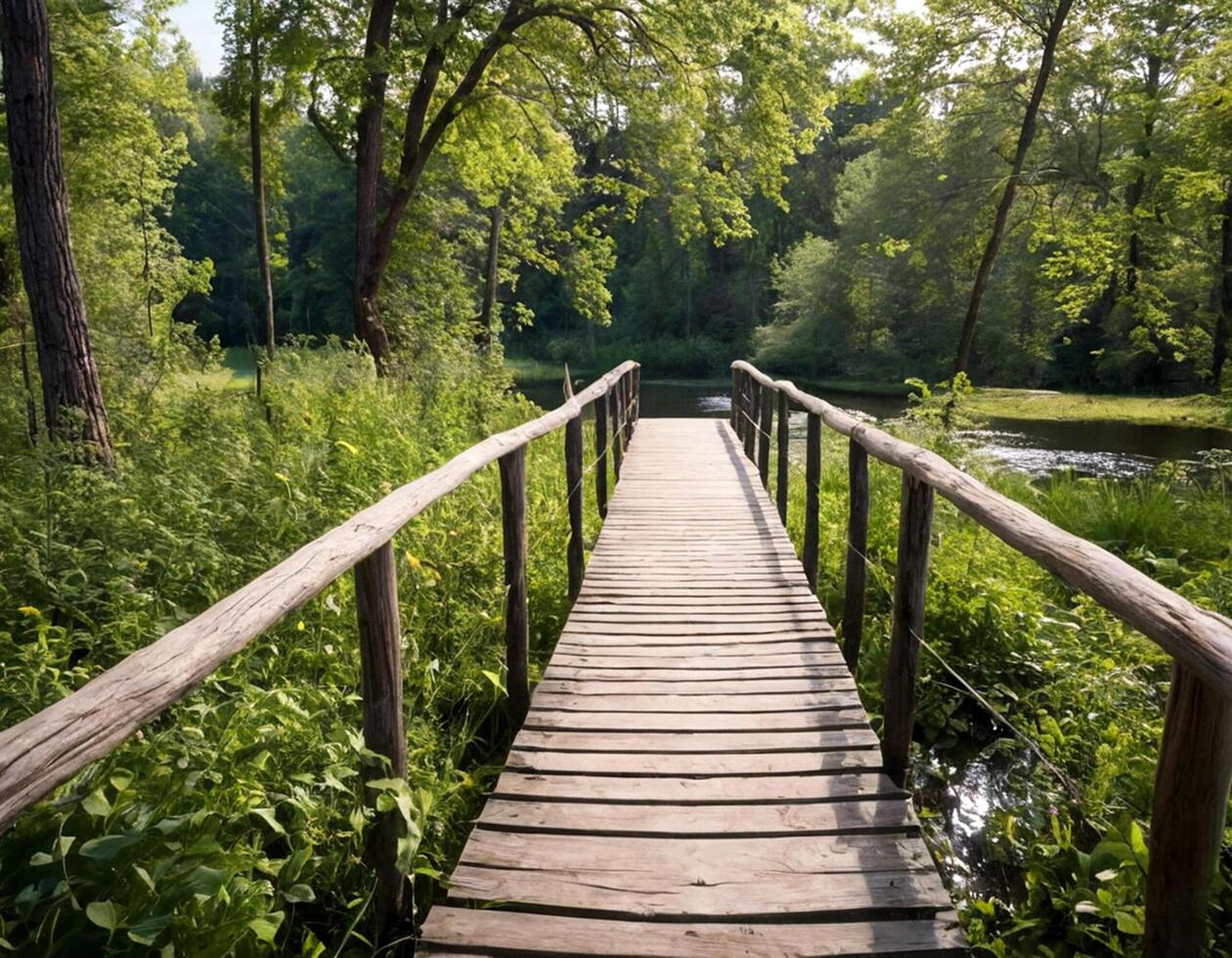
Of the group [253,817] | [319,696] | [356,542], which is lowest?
[253,817]

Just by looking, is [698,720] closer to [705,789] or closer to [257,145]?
[705,789]

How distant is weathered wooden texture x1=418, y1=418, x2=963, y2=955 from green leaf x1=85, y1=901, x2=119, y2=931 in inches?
36.6

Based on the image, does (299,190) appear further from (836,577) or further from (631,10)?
(836,577)

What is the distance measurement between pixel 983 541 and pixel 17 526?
612cm

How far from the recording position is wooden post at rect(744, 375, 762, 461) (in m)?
9.45

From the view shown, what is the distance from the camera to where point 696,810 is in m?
2.62

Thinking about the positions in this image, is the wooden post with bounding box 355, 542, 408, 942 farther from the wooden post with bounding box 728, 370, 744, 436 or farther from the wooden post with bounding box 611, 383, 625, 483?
the wooden post with bounding box 728, 370, 744, 436

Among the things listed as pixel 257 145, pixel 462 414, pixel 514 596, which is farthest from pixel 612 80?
pixel 514 596

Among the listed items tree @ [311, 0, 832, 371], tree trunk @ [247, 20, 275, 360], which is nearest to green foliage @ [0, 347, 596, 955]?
tree @ [311, 0, 832, 371]

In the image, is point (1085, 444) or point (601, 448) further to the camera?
point (1085, 444)

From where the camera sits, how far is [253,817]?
7.40ft

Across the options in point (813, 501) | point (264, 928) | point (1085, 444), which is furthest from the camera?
point (1085, 444)

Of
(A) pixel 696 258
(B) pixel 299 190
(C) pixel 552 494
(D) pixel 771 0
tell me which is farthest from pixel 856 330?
(B) pixel 299 190

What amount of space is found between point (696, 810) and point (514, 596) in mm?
1241
